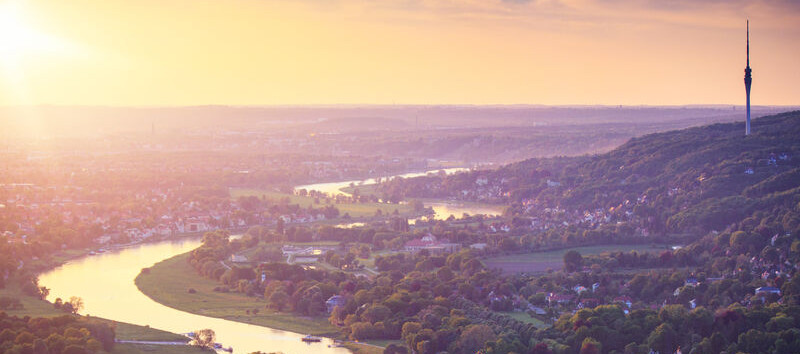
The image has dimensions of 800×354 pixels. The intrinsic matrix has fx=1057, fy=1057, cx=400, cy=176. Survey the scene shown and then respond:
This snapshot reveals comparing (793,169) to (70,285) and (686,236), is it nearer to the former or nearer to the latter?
(686,236)

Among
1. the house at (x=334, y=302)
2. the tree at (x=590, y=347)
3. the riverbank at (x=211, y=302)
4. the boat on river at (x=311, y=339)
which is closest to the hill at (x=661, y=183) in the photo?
the tree at (x=590, y=347)

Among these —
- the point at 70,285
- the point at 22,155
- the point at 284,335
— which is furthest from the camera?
the point at 22,155

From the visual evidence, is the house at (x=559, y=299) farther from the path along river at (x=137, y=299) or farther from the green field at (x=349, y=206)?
the green field at (x=349, y=206)

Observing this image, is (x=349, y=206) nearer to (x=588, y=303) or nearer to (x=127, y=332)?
(x=588, y=303)

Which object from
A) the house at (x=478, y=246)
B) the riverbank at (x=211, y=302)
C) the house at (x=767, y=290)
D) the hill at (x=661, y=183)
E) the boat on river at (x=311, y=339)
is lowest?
the boat on river at (x=311, y=339)

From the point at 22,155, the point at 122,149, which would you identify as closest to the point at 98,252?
the point at 22,155

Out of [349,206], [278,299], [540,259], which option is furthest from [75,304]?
[349,206]

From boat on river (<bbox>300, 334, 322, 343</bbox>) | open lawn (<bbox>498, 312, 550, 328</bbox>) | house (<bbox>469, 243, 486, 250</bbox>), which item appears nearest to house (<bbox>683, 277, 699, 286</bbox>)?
open lawn (<bbox>498, 312, 550, 328</bbox>)
